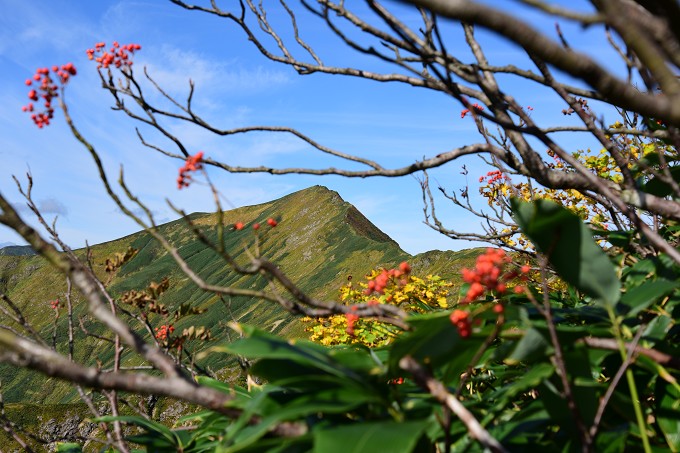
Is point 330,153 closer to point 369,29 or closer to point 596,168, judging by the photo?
point 369,29

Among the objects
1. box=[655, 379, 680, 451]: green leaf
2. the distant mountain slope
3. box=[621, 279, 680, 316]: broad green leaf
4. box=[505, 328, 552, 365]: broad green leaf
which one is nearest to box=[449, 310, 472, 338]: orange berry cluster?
box=[505, 328, 552, 365]: broad green leaf

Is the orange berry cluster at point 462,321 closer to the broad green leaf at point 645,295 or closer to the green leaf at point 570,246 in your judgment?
the green leaf at point 570,246

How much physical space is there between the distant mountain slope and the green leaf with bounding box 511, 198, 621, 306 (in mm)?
20407

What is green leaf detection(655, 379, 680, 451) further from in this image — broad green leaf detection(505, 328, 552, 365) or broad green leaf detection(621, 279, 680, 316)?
broad green leaf detection(505, 328, 552, 365)

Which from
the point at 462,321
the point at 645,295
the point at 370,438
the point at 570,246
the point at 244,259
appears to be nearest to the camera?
the point at 370,438

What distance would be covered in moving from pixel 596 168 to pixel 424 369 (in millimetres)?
7238

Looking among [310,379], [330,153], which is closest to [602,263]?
[310,379]

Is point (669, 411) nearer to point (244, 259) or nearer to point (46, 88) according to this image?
point (46, 88)

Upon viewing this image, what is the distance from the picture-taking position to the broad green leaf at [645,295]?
1472 millimetres

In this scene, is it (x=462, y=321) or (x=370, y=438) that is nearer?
(x=370, y=438)

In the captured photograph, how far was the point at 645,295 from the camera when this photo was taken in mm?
1499

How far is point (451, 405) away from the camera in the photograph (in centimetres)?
121

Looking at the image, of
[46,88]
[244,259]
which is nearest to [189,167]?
[46,88]

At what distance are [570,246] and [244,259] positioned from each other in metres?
58.8
